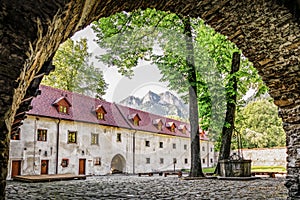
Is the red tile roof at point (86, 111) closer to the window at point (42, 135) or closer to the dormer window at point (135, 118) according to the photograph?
the dormer window at point (135, 118)

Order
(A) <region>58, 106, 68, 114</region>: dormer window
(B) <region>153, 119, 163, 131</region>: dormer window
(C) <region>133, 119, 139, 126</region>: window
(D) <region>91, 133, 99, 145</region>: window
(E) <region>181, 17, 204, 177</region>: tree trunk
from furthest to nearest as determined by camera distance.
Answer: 1. (B) <region>153, 119, 163, 131</region>: dormer window
2. (C) <region>133, 119, 139, 126</region>: window
3. (D) <region>91, 133, 99, 145</region>: window
4. (A) <region>58, 106, 68, 114</region>: dormer window
5. (E) <region>181, 17, 204, 177</region>: tree trunk

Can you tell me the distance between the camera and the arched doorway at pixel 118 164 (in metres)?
26.5

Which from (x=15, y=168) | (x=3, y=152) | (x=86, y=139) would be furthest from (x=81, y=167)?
(x=3, y=152)

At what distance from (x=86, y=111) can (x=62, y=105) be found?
8.62 ft

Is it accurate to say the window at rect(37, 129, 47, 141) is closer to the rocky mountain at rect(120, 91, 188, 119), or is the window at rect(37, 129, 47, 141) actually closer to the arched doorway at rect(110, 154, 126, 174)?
the arched doorway at rect(110, 154, 126, 174)

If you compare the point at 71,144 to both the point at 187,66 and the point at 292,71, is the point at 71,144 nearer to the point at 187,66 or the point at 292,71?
the point at 187,66

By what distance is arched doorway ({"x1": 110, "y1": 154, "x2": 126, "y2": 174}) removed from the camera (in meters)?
26.5

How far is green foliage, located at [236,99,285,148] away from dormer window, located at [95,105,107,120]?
19187 mm

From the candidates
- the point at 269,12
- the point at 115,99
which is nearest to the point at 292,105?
the point at 269,12

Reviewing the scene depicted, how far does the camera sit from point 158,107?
8112 centimetres

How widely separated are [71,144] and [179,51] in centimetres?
1136

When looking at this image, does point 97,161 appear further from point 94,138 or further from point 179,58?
point 179,58

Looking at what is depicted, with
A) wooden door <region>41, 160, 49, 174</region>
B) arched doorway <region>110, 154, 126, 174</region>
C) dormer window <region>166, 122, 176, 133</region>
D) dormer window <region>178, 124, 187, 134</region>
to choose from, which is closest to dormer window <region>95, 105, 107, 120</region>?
arched doorway <region>110, 154, 126, 174</region>

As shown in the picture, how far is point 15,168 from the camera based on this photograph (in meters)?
18.6
